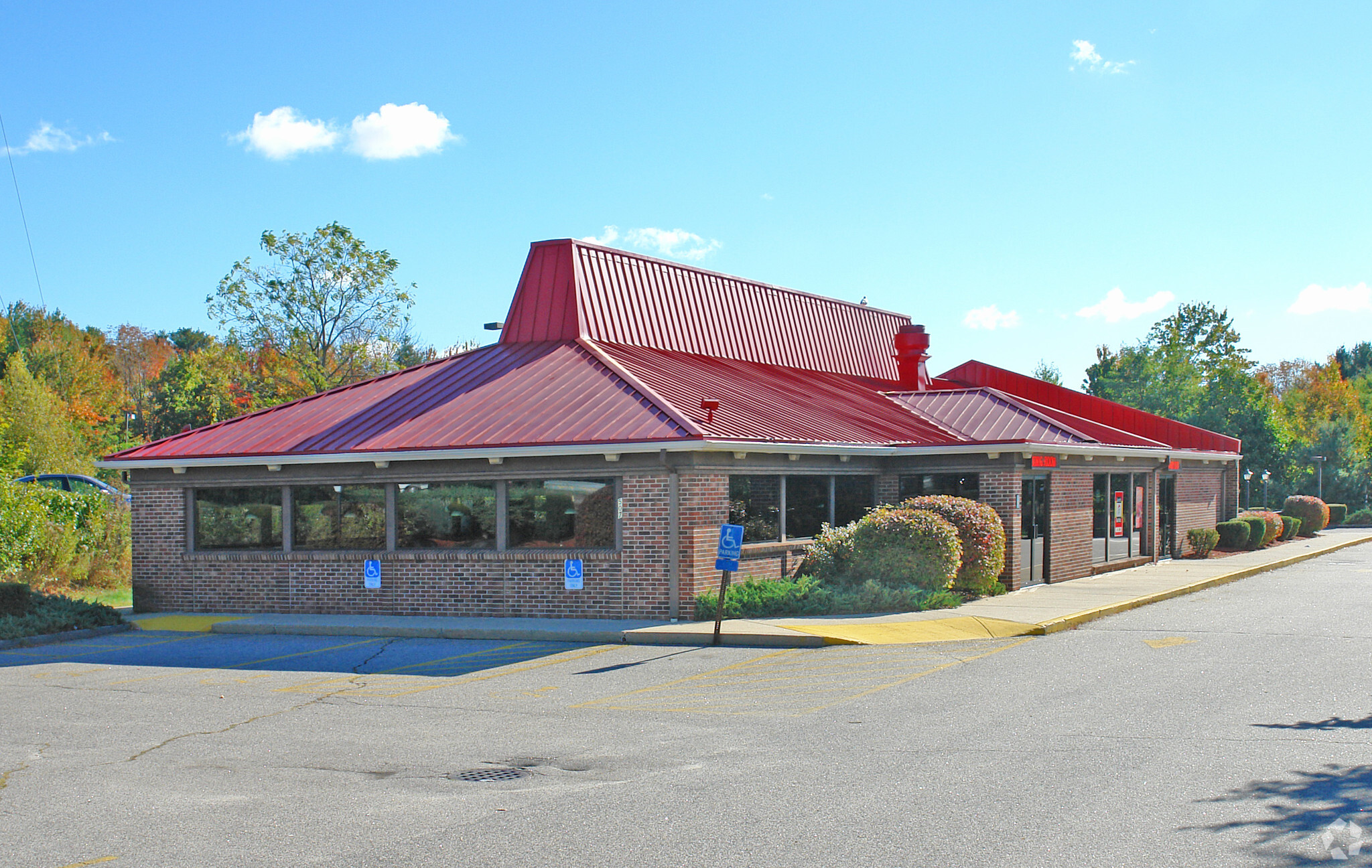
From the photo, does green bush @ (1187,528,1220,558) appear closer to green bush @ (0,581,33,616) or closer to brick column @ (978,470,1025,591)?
brick column @ (978,470,1025,591)

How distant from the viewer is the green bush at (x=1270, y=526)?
35781 millimetres

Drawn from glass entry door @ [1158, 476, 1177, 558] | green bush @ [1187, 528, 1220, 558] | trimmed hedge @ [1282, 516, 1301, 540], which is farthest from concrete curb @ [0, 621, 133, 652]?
trimmed hedge @ [1282, 516, 1301, 540]

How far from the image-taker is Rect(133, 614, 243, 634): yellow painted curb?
59.3 ft

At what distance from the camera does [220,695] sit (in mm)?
12117

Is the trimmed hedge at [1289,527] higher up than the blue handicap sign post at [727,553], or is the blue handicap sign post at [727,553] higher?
the blue handicap sign post at [727,553]

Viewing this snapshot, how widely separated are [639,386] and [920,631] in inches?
256

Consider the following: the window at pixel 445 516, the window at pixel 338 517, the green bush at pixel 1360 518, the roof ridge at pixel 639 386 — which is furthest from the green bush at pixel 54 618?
the green bush at pixel 1360 518

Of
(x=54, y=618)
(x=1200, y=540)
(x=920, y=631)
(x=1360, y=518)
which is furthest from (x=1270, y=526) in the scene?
(x=54, y=618)

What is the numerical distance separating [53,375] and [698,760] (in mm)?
51661

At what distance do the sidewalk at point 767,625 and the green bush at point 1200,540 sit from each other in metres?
9.82

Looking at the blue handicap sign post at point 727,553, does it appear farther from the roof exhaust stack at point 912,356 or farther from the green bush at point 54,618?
the roof exhaust stack at point 912,356

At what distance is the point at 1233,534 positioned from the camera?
3356cm

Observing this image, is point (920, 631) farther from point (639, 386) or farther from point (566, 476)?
point (639, 386)

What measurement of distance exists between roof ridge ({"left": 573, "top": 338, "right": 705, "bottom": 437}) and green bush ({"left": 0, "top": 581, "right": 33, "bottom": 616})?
10.1m
